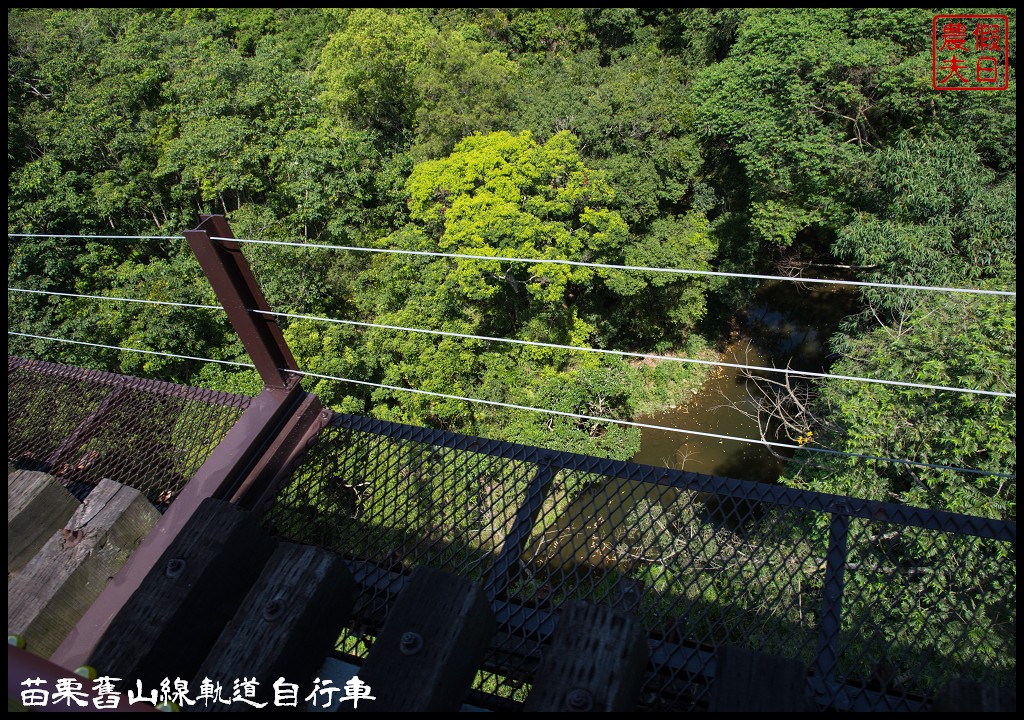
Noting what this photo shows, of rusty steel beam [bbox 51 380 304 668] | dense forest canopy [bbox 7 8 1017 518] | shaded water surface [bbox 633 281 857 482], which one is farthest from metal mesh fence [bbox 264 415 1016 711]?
shaded water surface [bbox 633 281 857 482]

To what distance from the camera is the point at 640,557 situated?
5.01 feet

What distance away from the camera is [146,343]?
11.4 m

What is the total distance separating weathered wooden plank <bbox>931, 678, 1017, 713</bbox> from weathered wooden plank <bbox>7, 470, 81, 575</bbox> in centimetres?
150

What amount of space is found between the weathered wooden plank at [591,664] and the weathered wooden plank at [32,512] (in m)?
1.07

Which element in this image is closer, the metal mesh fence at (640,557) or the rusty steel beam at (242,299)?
the metal mesh fence at (640,557)

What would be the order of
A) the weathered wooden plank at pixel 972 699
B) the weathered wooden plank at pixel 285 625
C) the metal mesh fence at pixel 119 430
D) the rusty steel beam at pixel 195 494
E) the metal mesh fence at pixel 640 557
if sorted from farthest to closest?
the metal mesh fence at pixel 119 430 → the metal mesh fence at pixel 640 557 → the rusty steel beam at pixel 195 494 → the weathered wooden plank at pixel 285 625 → the weathered wooden plank at pixel 972 699

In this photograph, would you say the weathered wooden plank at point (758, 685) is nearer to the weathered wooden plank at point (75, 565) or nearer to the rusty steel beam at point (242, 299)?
the weathered wooden plank at point (75, 565)

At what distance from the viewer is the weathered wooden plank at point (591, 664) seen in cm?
80

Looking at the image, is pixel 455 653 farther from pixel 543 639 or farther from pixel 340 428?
pixel 340 428

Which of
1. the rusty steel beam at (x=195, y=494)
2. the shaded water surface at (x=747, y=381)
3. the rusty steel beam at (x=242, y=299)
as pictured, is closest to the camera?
the rusty steel beam at (x=195, y=494)

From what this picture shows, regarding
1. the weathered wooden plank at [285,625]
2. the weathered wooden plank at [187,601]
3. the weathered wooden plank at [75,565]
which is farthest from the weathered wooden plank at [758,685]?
the weathered wooden plank at [75,565]

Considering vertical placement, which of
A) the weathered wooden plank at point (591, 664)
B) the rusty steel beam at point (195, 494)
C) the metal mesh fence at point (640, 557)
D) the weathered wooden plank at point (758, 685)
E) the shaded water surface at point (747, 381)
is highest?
the weathered wooden plank at point (591, 664)

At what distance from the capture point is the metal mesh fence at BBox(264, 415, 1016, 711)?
1.25 meters

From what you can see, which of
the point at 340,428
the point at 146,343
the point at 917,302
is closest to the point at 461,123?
the point at 146,343
